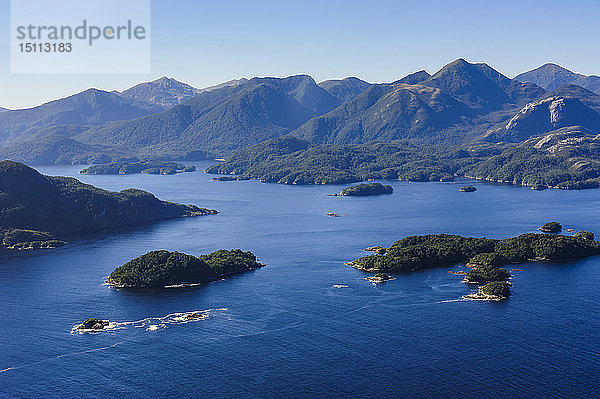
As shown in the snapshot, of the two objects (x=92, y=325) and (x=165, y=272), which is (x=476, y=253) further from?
(x=92, y=325)

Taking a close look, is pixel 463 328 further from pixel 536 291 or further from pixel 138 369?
pixel 138 369

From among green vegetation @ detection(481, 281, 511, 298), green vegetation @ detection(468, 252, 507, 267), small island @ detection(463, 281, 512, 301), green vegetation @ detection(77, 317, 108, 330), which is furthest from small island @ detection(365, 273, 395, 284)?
green vegetation @ detection(77, 317, 108, 330)

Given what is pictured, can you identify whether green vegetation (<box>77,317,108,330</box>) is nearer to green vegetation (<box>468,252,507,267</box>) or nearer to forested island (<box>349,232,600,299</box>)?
forested island (<box>349,232,600,299</box>)

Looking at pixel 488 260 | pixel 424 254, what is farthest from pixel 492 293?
pixel 424 254

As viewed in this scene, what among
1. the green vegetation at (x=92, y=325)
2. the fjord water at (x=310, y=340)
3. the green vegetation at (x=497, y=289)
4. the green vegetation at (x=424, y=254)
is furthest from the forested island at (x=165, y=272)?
the green vegetation at (x=497, y=289)

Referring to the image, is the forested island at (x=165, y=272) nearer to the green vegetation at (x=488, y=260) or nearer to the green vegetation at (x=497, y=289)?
the green vegetation at (x=497, y=289)

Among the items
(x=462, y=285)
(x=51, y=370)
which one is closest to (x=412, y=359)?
(x=462, y=285)
